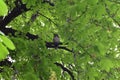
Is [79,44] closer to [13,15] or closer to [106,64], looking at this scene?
[106,64]

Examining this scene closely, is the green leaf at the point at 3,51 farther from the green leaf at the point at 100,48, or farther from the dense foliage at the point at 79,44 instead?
the green leaf at the point at 100,48

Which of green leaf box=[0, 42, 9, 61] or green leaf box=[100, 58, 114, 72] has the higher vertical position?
green leaf box=[0, 42, 9, 61]

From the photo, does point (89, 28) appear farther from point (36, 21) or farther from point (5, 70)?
point (36, 21)

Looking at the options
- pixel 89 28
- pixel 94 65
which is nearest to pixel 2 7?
pixel 89 28

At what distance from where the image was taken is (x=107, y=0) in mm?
6621

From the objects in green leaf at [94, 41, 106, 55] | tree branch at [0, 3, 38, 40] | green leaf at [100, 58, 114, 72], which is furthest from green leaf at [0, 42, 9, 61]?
tree branch at [0, 3, 38, 40]

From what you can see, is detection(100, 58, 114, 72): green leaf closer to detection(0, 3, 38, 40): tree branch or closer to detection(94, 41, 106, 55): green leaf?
detection(94, 41, 106, 55): green leaf

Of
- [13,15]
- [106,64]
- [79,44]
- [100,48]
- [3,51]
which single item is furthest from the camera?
[13,15]

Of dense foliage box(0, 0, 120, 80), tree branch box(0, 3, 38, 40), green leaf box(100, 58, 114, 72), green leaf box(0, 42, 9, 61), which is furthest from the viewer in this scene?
tree branch box(0, 3, 38, 40)

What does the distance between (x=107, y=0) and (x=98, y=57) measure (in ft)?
4.51

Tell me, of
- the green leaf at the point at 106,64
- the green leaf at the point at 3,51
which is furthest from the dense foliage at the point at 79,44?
the green leaf at the point at 3,51

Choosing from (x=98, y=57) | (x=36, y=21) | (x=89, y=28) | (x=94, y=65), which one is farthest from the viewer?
(x=36, y=21)

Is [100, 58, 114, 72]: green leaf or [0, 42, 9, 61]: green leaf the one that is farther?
[100, 58, 114, 72]: green leaf

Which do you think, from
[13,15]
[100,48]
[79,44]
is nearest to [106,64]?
[100,48]
